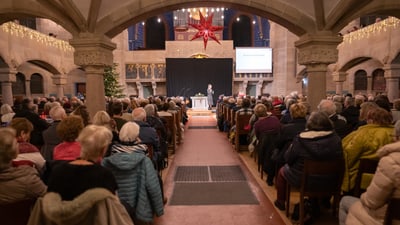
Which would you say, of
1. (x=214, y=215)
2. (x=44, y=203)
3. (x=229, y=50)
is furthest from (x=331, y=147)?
(x=229, y=50)

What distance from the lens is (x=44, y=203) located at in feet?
5.92

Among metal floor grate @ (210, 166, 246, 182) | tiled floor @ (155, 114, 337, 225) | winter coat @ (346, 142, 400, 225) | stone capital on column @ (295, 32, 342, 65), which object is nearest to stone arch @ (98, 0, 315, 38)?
stone capital on column @ (295, 32, 342, 65)

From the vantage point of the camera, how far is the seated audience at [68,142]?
2758mm

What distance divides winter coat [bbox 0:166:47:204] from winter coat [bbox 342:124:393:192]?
2801mm

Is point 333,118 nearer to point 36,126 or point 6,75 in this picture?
point 36,126

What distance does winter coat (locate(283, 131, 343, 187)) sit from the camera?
3.13m

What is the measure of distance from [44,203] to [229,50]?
19.0 metres

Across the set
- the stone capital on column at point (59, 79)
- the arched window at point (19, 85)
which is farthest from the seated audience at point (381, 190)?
the arched window at point (19, 85)

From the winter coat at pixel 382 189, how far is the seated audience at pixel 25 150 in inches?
97.8

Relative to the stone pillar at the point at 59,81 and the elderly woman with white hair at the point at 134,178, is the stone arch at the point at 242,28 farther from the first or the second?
the elderly woman with white hair at the point at 134,178

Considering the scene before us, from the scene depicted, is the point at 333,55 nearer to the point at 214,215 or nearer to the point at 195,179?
the point at 195,179

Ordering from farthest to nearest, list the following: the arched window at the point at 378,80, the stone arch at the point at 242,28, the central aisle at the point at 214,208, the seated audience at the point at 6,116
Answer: the stone arch at the point at 242,28 < the arched window at the point at 378,80 < the seated audience at the point at 6,116 < the central aisle at the point at 214,208

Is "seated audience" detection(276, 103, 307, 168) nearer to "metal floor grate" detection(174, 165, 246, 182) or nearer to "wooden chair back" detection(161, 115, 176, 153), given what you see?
"metal floor grate" detection(174, 165, 246, 182)

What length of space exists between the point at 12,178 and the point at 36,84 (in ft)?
54.7
